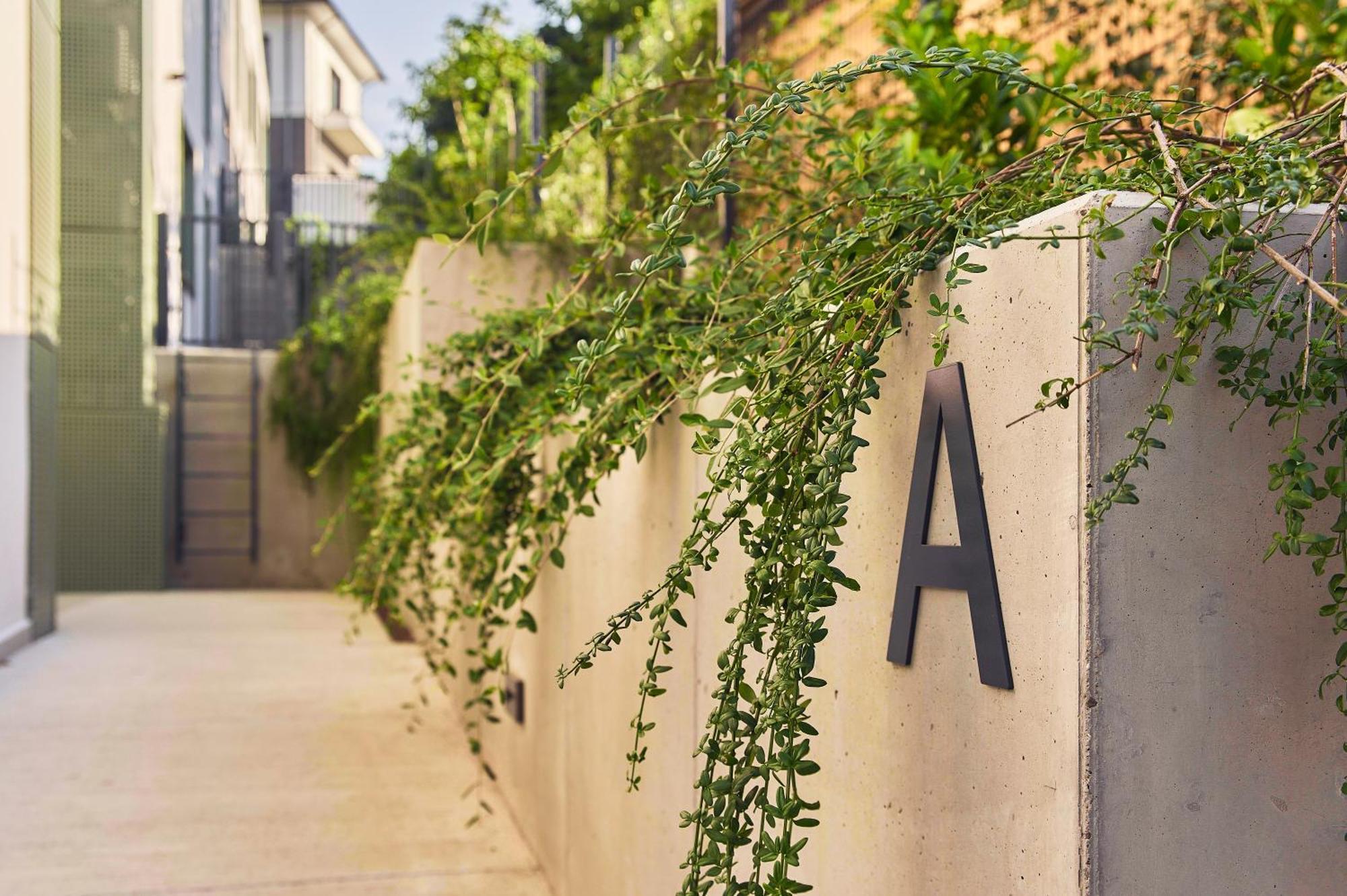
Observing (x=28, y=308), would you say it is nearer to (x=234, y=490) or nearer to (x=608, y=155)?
(x=608, y=155)

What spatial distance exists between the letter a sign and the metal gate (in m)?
10.3

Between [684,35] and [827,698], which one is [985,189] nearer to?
[827,698]

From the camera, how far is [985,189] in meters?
1.23

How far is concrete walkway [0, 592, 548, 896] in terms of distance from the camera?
2.98 meters

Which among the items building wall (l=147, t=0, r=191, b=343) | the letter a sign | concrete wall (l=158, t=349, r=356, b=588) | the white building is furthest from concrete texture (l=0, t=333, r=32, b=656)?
the white building

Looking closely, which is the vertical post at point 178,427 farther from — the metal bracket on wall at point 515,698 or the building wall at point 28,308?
the metal bracket on wall at point 515,698

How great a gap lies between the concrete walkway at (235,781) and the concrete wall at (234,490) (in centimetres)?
413

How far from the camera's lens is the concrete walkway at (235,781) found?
2.98 m

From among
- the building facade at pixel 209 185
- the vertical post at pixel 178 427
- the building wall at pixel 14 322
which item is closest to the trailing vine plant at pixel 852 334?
the building wall at pixel 14 322

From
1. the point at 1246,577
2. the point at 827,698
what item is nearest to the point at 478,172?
the point at 827,698

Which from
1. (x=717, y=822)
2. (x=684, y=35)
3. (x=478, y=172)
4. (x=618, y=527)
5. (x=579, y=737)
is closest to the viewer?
(x=717, y=822)

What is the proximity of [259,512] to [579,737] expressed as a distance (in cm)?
876

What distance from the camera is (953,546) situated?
3.76 ft

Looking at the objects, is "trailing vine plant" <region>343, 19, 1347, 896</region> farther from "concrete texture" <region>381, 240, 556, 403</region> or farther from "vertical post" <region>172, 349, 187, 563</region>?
"vertical post" <region>172, 349, 187, 563</region>
